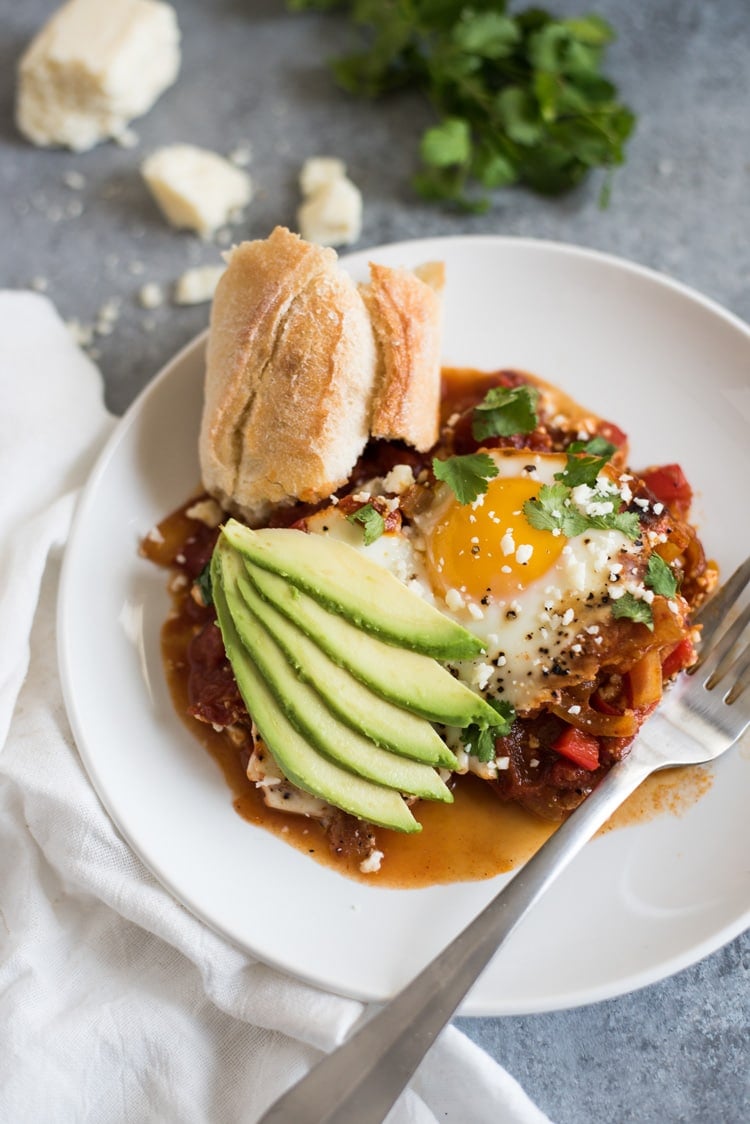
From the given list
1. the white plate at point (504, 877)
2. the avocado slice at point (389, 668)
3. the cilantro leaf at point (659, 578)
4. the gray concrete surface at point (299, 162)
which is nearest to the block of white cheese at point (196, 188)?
the gray concrete surface at point (299, 162)

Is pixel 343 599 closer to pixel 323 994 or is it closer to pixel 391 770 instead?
pixel 391 770

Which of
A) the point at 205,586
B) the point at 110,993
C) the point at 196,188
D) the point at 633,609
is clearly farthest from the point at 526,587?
the point at 196,188

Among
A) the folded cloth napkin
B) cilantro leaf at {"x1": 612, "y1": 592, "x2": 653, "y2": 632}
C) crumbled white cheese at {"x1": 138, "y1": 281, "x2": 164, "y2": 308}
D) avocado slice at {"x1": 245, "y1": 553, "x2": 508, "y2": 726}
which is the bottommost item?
the folded cloth napkin

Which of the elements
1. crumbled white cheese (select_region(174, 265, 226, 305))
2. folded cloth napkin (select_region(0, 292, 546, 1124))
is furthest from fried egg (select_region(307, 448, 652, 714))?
crumbled white cheese (select_region(174, 265, 226, 305))

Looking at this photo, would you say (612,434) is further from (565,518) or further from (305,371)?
(305,371)

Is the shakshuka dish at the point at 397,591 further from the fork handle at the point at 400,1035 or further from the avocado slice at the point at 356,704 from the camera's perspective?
the fork handle at the point at 400,1035

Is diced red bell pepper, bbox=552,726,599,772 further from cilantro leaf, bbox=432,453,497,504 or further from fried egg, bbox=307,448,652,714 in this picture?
cilantro leaf, bbox=432,453,497,504
